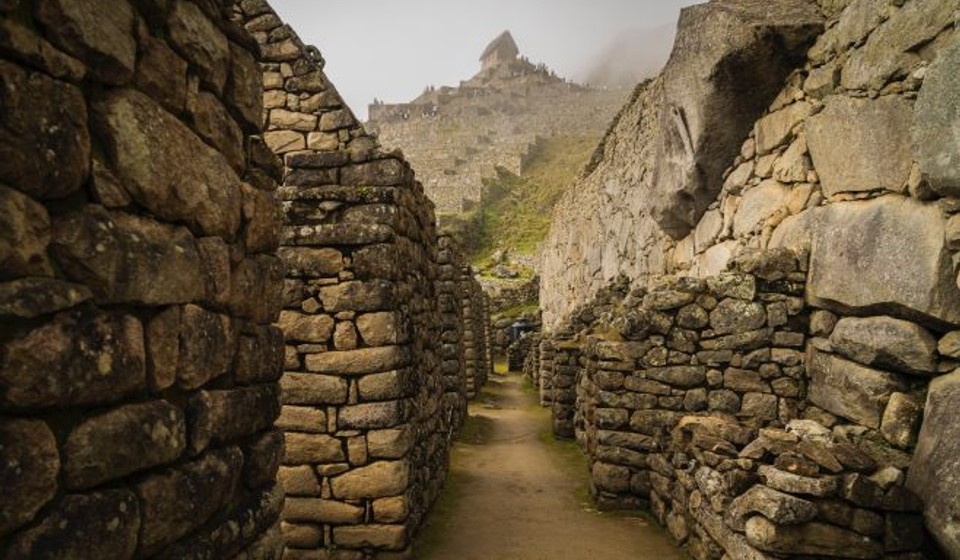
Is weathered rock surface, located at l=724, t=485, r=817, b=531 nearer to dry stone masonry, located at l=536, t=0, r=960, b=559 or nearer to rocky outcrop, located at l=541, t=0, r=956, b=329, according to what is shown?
dry stone masonry, located at l=536, t=0, r=960, b=559

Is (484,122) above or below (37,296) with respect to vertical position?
above

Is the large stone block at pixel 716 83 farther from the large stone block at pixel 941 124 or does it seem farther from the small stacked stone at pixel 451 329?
the small stacked stone at pixel 451 329

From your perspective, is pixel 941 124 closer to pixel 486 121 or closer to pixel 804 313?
pixel 804 313

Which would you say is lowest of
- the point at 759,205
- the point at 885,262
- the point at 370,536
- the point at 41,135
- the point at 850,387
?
the point at 370,536

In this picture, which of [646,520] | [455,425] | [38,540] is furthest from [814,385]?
[455,425]

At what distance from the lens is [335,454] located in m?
4.81

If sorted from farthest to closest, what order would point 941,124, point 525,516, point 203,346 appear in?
point 525,516
point 941,124
point 203,346

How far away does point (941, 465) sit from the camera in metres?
3.58

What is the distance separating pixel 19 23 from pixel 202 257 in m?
0.89

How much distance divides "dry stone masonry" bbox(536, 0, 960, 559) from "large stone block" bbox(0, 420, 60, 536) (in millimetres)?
3875

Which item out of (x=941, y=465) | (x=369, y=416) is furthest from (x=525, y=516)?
(x=941, y=465)

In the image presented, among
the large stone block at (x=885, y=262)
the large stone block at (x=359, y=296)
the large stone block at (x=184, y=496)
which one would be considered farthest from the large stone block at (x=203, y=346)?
the large stone block at (x=885, y=262)

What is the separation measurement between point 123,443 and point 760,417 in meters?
5.54

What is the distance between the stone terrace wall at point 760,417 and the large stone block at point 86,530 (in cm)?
364
